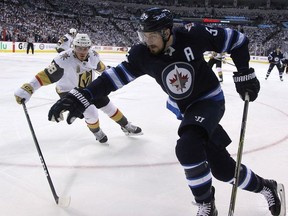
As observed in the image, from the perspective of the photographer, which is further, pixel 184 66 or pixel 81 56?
pixel 81 56

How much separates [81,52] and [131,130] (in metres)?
1.08

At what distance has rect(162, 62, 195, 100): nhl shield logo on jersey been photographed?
1929mm

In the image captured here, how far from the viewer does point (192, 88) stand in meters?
1.97

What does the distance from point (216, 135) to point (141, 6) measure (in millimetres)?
34417

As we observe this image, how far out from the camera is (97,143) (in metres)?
3.81

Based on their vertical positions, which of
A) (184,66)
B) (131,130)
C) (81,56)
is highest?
(184,66)

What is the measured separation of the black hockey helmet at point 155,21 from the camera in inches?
72.9

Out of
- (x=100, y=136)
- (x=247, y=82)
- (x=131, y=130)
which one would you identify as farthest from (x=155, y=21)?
(x=131, y=130)

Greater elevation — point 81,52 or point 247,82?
point 247,82

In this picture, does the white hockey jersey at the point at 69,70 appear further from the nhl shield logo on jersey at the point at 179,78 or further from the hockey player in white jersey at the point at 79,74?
the nhl shield logo on jersey at the point at 179,78

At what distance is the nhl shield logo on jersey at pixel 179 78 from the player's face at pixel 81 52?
1.82 m

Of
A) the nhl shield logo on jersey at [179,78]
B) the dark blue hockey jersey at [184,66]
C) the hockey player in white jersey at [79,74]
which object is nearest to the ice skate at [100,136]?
the hockey player in white jersey at [79,74]

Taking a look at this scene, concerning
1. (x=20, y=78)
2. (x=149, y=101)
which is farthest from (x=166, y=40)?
(x=20, y=78)

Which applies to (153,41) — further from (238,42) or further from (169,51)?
(238,42)
